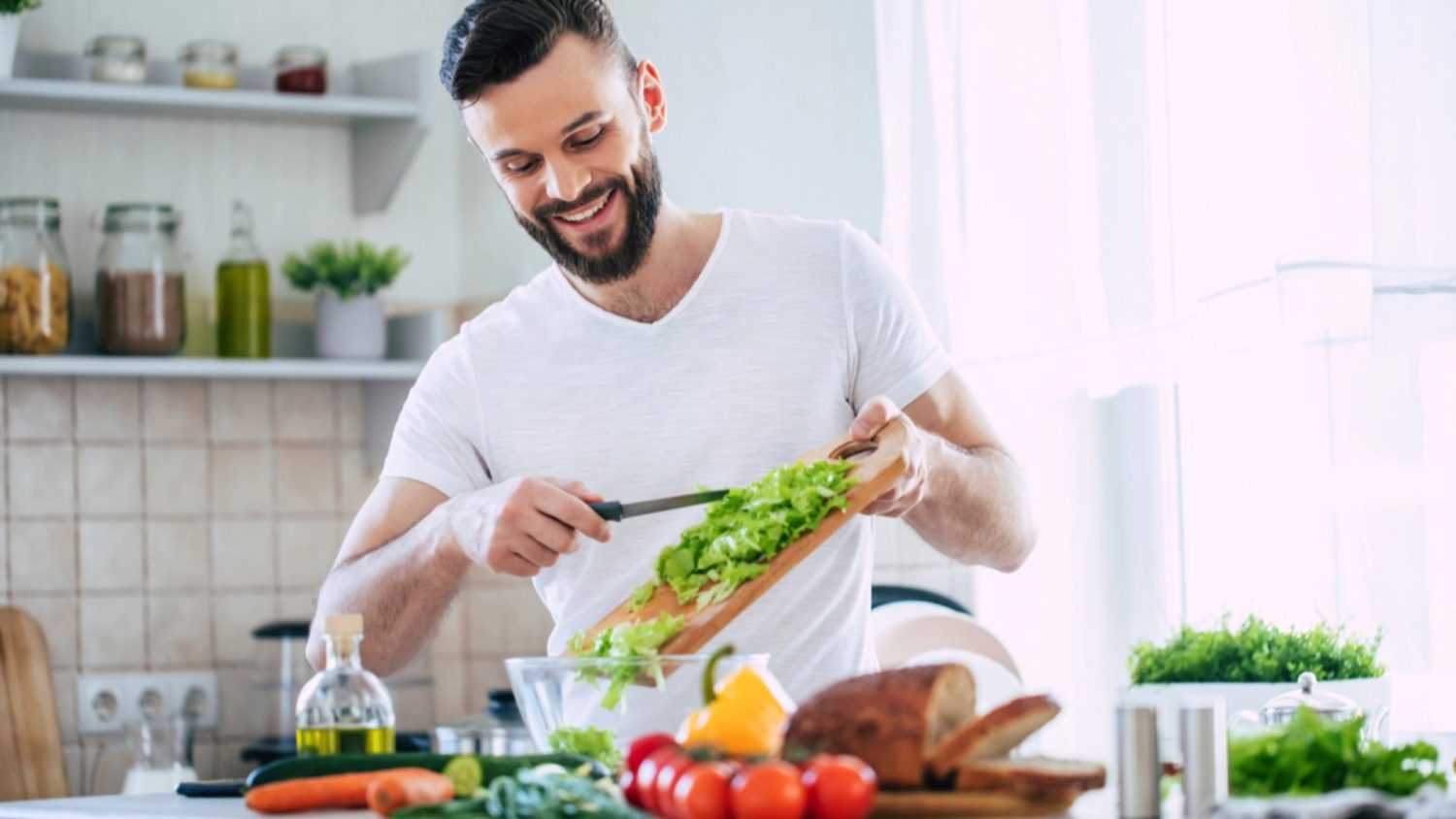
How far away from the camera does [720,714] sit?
141 centimetres

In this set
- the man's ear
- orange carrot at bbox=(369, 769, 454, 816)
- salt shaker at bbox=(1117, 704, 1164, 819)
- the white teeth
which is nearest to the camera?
salt shaker at bbox=(1117, 704, 1164, 819)

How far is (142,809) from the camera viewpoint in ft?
5.38

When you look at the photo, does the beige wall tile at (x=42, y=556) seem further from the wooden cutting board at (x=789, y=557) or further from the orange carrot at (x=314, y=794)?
the orange carrot at (x=314, y=794)

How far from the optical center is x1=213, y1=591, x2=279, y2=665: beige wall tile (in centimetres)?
376

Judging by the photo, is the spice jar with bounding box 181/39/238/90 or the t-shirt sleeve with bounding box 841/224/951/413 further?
the spice jar with bounding box 181/39/238/90

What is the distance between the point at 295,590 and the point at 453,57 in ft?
6.42

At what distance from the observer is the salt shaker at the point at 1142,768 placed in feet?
4.30

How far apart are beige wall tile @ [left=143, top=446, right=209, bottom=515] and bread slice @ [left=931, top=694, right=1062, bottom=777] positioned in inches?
104

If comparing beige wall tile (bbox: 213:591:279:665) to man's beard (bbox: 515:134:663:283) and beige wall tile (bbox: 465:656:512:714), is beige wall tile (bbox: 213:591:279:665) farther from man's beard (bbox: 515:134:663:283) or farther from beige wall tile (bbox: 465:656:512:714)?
man's beard (bbox: 515:134:663:283)

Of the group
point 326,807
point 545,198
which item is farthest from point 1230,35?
point 326,807

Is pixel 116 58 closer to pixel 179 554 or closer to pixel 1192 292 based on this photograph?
pixel 179 554

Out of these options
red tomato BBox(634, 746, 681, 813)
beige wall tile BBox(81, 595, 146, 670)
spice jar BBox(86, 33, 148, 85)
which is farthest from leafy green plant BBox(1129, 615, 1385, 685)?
spice jar BBox(86, 33, 148, 85)

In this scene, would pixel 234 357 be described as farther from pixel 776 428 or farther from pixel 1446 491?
pixel 1446 491

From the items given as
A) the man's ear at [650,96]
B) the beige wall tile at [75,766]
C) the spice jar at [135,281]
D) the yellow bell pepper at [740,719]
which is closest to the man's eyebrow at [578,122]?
the man's ear at [650,96]
